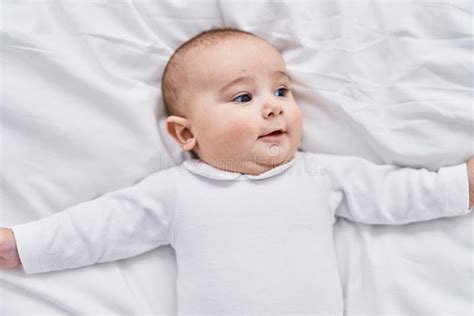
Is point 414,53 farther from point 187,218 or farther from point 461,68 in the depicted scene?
point 187,218

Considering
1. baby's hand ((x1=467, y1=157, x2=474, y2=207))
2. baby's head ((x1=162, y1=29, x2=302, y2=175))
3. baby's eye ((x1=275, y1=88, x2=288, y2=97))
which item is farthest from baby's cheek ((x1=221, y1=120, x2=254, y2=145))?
baby's hand ((x1=467, y1=157, x2=474, y2=207))

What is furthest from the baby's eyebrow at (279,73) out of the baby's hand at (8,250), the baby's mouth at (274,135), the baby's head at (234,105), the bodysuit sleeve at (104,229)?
the baby's hand at (8,250)

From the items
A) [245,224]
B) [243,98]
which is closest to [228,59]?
[243,98]

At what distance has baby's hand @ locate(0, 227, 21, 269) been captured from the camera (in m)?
1.08

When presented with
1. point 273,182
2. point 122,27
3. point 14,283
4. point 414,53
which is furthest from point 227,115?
point 14,283

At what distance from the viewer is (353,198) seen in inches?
46.7

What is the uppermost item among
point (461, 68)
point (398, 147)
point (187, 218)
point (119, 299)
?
point (461, 68)

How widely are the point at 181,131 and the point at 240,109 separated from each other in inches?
5.9

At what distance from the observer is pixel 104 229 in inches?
44.1

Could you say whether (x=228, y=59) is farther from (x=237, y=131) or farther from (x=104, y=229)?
(x=104, y=229)

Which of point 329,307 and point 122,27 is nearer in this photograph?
point 329,307

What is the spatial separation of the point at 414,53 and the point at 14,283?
0.97 meters

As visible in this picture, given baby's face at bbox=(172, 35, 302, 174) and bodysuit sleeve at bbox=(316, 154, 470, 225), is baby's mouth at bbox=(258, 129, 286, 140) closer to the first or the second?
baby's face at bbox=(172, 35, 302, 174)

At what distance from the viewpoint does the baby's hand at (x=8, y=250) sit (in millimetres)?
1084
